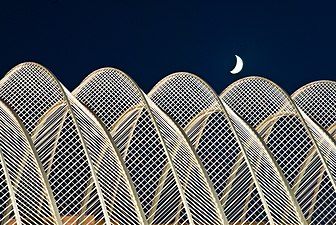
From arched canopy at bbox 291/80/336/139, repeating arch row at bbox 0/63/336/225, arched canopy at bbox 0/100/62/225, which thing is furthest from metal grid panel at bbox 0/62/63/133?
arched canopy at bbox 291/80/336/139

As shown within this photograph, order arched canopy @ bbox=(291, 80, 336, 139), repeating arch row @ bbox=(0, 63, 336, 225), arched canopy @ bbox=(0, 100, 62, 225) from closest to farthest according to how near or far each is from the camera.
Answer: arched canopy @ bbox=(0, 100, 62, 225), repeating arch row @ bbox=(0, 63, 336, 225), arched canopy @ bbox=(291, 80, 336, 139)

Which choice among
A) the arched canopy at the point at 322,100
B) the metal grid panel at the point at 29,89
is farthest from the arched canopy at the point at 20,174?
the arched canopy at the point at 322,100

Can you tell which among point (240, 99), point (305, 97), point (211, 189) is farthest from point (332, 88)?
point (211, 189)

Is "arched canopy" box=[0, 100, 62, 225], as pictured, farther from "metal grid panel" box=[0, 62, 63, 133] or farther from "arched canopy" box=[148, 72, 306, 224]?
"arched canopy" box=[148, 72, 306, 224]

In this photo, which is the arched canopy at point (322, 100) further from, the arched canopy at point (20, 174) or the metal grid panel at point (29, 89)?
the arched canopy at point (20, 174)

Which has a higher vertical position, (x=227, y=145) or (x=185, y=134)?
(x=185, y=134)

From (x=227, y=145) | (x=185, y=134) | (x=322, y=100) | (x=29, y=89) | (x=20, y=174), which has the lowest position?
(x=227, y=145)

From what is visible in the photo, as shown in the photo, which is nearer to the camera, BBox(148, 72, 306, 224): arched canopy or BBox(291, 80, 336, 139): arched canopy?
BBox(148, 72, 306, 224): arched canopy

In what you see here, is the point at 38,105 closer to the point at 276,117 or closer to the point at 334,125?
the point at 276,117

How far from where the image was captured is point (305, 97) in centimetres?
3025

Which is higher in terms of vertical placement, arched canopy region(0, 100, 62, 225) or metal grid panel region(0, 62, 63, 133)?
metal grid panel region(0, 62, 63, 133)

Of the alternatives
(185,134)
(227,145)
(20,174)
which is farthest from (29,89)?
(227,145)

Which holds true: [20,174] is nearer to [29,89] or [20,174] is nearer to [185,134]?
[185,134]

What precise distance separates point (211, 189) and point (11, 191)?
21.0 feet
